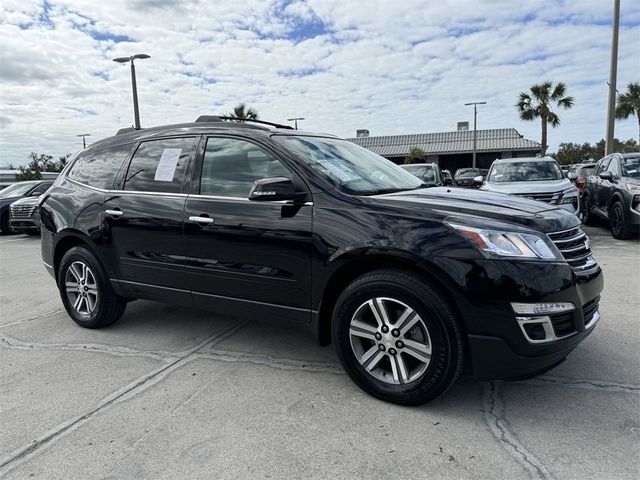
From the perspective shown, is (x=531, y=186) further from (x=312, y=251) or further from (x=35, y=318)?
(x=35, y=318)

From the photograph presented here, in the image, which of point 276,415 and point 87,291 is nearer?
point 276,415

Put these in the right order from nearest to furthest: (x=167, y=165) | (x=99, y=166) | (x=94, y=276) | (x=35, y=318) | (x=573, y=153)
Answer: (x=167, y=165) < (x=94, y=276) < (x=99, y=166) < (x=35, y=318) < (x=573, y=153)

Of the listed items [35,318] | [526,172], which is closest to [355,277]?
[35,318]

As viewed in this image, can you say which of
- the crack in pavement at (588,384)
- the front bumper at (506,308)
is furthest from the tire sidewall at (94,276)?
the crack in pavement at (588,384)

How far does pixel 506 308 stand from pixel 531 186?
23.8 feet

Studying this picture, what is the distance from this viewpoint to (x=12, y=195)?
47.0 ft

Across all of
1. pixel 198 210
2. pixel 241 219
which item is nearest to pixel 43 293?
pixel 198 210

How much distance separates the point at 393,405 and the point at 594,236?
8.28 meters

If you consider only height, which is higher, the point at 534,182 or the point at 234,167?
the point at 234,167

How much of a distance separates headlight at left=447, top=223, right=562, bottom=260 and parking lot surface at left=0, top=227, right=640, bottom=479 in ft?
3.07

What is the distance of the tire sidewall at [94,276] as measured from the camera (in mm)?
4289

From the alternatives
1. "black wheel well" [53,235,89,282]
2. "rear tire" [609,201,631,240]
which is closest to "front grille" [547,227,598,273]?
"black wheel well" [53,235,89,282]

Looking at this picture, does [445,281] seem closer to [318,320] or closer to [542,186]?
[318,320]

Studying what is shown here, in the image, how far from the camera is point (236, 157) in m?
3.57
